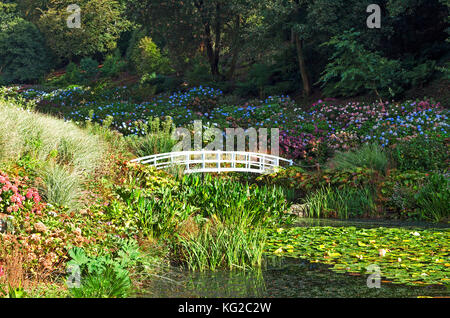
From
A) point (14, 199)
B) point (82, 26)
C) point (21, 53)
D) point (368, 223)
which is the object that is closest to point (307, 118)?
point (368, 223)

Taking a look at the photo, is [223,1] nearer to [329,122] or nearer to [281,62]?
[281,62]

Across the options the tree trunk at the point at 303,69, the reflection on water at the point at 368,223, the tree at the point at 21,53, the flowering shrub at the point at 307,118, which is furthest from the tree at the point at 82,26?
the reflection on water at the point at 368,223

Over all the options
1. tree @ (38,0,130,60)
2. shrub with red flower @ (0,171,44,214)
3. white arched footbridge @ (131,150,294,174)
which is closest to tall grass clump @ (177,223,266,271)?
shrub with red flower @ (0,171,44,214)

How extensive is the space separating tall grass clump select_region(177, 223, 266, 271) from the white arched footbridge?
455cm

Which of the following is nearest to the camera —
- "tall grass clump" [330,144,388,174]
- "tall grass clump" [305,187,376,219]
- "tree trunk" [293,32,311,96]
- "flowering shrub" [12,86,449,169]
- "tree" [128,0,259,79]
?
"tall grass clump" [305,187,376,219]

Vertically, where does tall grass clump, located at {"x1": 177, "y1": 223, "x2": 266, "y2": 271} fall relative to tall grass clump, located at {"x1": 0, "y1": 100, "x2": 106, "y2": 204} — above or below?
below

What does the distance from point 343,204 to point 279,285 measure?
550 centimetres

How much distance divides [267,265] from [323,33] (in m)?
14.5

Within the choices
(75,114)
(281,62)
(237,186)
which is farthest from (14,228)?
(281,62)

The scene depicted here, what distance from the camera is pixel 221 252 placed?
6551 millimetres

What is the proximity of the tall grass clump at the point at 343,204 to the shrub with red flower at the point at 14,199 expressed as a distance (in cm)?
568

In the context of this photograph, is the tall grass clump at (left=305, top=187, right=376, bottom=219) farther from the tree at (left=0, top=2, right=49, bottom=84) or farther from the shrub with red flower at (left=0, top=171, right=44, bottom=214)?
the tree at (left=0, top=2, right=49, bottom=84)

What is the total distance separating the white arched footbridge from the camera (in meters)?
11.7
